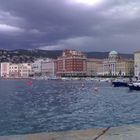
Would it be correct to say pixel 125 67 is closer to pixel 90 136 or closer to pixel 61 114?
pixel 61 114

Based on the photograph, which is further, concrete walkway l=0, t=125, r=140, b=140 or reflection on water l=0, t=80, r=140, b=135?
reflection on water l=0, t=80, r=140, b=135

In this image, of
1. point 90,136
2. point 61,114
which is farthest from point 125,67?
point 90,136

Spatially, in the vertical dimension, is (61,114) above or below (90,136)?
below

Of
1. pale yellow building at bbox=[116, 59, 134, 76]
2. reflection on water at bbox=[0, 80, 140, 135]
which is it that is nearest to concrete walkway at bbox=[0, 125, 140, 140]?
reflection on water at bbox=[0, 80, 140, 135]

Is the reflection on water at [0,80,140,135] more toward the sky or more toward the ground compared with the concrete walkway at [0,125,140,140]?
more toward the ground

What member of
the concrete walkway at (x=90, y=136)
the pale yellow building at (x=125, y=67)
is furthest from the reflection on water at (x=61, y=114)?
the pale yellow building at (x=125, y=67)

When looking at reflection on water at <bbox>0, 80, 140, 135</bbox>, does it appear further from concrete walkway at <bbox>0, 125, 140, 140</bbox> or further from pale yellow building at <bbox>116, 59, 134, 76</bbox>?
pale yellow building at <bbox>116, 59, 134, 76</bbox>

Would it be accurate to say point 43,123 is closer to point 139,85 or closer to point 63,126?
point 63,126

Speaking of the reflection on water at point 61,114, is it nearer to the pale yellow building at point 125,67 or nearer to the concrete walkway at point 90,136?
the concrete walkway at point 90,136

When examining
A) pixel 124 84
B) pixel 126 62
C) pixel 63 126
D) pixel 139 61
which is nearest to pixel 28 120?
pixel 63 126

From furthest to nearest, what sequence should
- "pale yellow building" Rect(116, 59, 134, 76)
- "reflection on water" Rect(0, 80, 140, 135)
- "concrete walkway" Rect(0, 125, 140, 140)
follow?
"pale yellow building" Rect(116, 59, 134, 76), "reflection on water" Rect(0, 80, 140, 135), "concrete walkway" Rect(0, 125, 140, 140)

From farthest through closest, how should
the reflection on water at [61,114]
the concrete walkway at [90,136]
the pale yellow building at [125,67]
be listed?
1. the pale yellow building at [125,67]
2. the reflection on water at [61,114]
3. the concrete walkway at [90,136]

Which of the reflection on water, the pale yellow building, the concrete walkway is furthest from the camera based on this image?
the pale yellow building

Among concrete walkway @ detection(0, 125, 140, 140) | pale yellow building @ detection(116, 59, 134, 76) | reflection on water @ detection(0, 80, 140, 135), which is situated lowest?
reflection on water @ detection(0, 80, 140, 135)
